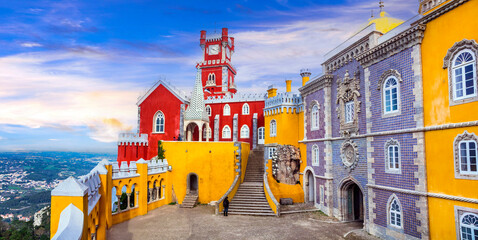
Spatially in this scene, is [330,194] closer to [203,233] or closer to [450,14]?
[203,233]

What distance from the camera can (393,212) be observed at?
12.5 meters

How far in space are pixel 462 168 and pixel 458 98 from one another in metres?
2.33

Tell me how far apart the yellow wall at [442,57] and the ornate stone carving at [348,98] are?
4.38 metres

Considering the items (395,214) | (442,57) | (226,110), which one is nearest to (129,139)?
(226,110)

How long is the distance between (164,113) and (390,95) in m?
21.6

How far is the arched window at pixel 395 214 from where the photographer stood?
12.2 m

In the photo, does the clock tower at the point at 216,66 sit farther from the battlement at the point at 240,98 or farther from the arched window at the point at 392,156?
the arched window at the point at 392,156

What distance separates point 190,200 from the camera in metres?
21.3

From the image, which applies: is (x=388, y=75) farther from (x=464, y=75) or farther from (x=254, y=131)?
(x=254, y=131)

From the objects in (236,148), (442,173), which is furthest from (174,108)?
(442,173)

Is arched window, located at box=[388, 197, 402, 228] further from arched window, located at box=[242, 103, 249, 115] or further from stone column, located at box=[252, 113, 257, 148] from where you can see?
arched window, located at box=[242, 103, 249, 115]

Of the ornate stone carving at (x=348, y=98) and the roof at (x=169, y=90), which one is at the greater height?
the roof at (x=169, y=90)

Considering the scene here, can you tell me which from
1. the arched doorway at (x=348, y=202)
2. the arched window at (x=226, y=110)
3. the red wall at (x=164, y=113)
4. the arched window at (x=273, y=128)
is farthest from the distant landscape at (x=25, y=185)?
the arched doorway at (x=348, y=202)

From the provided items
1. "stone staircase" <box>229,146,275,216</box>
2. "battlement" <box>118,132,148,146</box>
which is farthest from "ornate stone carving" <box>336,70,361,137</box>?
"battlement" <box>118,132,148,146</box>
